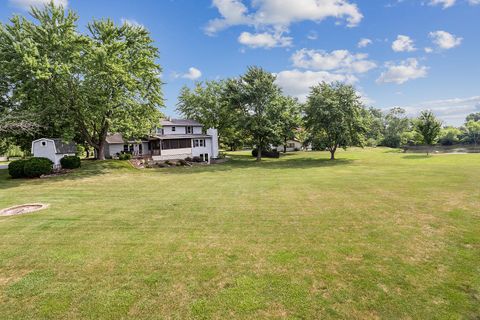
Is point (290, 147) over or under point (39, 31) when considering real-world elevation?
under

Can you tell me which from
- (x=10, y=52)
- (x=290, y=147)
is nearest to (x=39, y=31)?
(x=10, y=52)

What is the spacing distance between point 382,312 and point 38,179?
2429cm

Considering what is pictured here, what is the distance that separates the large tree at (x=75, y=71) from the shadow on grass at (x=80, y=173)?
3550mm

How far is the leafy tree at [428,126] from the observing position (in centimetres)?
4709

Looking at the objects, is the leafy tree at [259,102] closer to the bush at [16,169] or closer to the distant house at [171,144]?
the distant house at [171,144]

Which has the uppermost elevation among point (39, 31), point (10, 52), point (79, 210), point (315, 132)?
point (39, 31)

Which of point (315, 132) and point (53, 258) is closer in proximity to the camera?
point (53, 258)

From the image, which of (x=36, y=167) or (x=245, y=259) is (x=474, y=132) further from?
(x=36, y=167)

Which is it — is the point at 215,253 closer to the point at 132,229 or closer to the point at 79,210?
the point at 132,229

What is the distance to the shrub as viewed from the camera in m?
20.3

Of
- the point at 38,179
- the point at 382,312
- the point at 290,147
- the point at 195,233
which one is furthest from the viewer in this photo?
the point at 290,147

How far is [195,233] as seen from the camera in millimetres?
8414

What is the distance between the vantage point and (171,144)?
37062 mm

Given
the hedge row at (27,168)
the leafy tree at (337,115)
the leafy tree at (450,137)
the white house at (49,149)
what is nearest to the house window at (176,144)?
the white house at (49,149)
